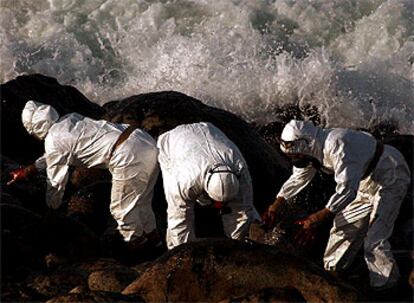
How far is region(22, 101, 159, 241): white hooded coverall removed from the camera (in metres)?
10.1

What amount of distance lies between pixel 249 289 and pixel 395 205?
230cm

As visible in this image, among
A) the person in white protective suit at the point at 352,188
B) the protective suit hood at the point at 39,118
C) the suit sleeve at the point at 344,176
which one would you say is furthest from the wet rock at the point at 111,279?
the protective suit hood at the point at 39,118

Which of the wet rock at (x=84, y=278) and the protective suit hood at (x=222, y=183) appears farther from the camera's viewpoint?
the protective suit hood at (x=222, y=183)

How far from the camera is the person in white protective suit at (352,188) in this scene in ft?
28.7

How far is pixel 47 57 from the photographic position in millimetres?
19734

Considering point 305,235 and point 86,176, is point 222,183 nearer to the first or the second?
point 305,235

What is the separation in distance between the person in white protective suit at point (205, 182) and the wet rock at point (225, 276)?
45.2 inches

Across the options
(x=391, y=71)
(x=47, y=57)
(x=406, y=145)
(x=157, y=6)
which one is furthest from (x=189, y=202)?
(x=157, y=6)

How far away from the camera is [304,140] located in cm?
884

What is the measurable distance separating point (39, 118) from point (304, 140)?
3.05 meters

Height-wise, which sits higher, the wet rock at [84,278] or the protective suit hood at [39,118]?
the protective suit hood at [39,118]

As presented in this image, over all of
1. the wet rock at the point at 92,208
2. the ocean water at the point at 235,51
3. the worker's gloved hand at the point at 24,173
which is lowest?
the ocean water at the point at 235,51

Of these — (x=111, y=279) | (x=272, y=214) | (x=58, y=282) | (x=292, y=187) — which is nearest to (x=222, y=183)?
(x=272, y=214)

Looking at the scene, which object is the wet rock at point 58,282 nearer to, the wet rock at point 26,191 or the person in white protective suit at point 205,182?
the person in white protective suit at point 205,182
